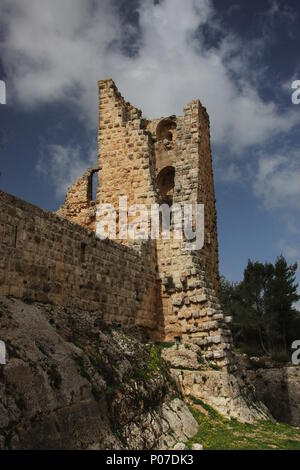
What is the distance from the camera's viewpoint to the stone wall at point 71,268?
8586 mm

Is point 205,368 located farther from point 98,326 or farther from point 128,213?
point 128,213

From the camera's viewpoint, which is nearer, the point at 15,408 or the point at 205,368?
the point at 15,408

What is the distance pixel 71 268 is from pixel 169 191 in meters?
7.72

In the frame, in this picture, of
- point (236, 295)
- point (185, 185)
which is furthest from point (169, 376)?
point (236, 295)

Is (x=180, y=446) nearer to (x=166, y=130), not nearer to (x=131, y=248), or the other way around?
(x=131, y=248)

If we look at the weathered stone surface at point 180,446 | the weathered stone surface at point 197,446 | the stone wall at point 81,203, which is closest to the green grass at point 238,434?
the weathered stone surface at point 197,446

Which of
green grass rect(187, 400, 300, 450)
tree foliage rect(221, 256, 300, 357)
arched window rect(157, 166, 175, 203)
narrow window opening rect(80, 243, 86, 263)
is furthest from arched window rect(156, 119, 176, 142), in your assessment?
tree foliage rect(221, 256, 300, 357)

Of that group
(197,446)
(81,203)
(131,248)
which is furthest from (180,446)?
(81,203)

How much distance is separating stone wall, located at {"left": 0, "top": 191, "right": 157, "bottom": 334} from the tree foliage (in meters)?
17.5

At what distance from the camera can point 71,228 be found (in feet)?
33.8

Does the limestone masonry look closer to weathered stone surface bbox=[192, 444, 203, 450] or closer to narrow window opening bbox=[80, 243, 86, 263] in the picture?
narrow window opening bbox=[80, 243, 86, 263]

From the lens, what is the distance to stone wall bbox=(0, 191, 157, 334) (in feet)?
28.2

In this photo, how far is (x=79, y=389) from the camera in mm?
7043

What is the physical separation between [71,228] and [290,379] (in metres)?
11.8
